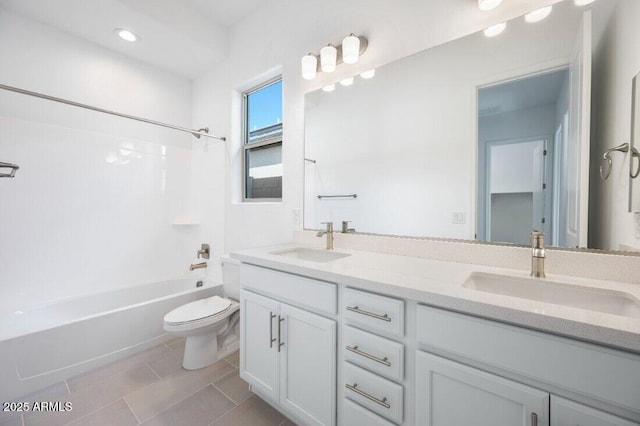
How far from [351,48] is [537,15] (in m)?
0.88

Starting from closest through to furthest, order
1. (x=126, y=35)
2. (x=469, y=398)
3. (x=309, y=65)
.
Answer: (x=469, y=398)
(x=309, y=65)
(x=126, y=35)

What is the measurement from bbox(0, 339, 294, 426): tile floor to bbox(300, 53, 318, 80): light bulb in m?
2.12

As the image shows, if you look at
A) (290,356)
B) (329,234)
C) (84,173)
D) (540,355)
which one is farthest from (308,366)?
(84,173)

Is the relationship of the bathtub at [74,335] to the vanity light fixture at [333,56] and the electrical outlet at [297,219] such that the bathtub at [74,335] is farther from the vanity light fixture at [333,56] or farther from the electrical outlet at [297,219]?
the vanity light fixture at [333,56]

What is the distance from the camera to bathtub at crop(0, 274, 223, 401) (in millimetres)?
1560

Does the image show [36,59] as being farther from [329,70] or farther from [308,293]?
[308,293]

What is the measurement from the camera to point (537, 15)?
112 centimetres

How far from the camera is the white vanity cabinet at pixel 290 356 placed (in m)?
1.14

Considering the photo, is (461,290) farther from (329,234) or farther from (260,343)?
(260,343)

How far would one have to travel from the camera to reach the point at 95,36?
7.26ft

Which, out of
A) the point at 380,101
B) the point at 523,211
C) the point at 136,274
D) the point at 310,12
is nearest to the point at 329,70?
the point at 380,101

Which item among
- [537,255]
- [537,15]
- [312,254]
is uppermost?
[537,15]

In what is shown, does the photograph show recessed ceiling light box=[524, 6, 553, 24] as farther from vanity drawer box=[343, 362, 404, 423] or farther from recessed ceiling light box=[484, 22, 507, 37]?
vanity drawer box=[343, 362, 404, 423]

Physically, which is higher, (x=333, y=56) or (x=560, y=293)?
(x=333, y=56)
